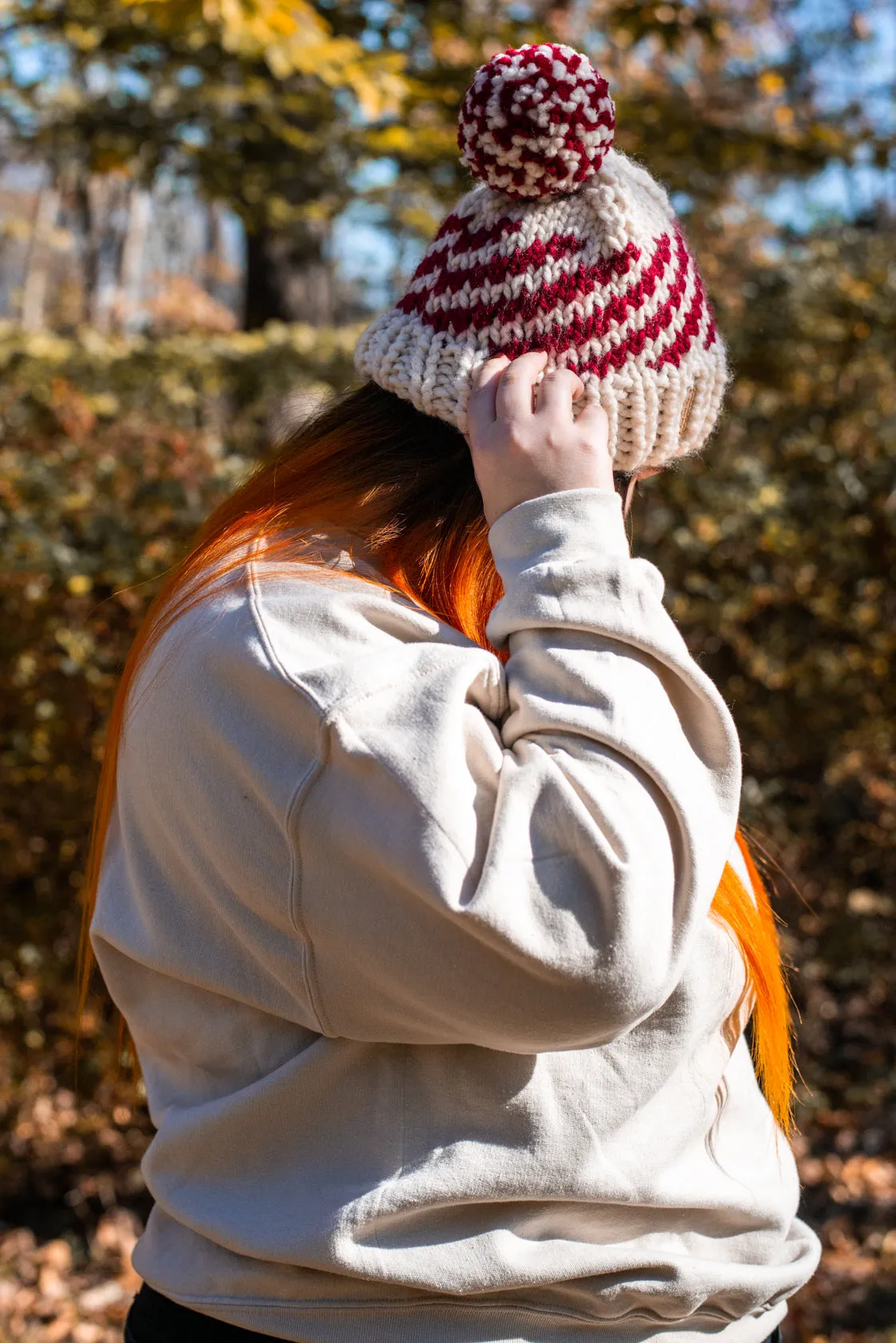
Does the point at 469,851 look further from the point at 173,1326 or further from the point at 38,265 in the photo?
the point at 38,265

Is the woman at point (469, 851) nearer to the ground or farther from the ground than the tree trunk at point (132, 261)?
nearer to the ground

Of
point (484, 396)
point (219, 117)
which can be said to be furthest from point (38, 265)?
point (484, 396)

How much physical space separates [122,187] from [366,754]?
18.8 m

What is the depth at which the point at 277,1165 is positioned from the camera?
1145 millimetres

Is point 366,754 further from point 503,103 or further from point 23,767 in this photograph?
point 23,767

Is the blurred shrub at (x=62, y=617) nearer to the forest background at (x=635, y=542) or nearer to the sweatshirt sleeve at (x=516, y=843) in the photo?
the forest background at (x=635, y=542)

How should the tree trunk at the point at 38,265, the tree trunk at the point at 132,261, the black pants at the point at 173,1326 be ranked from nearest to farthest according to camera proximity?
the black pants at the point at 173,1326 → the tree trunk at the point at 132,261 → the tree trunk at the point at 38,265

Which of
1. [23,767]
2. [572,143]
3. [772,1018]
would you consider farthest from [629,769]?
[23,767]

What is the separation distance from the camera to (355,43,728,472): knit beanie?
1.24 metres

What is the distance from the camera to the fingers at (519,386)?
46.4 inches

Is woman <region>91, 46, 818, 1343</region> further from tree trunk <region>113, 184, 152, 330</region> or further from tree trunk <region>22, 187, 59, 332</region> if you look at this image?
tree trunk <region>22, 187, 59, 332</region>

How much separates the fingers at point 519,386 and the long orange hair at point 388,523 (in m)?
0.14

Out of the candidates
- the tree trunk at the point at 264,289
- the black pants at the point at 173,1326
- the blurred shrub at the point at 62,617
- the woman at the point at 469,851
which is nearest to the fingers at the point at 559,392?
the woman at the point at 469,851

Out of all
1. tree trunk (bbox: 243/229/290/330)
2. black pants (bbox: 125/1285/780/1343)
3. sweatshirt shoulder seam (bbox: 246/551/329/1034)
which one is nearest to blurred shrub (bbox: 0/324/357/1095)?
black pants (bbox: 125/1285/780/1343)
